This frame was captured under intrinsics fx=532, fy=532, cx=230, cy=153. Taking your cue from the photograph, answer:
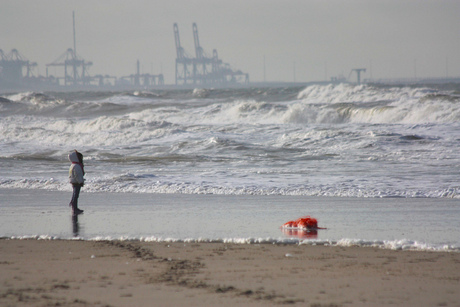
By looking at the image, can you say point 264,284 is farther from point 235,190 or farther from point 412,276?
point 235,190

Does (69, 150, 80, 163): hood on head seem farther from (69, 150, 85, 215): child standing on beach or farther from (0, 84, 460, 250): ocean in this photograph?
(0, 84, 460, 250): ocean

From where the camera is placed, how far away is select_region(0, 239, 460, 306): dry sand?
3.64m

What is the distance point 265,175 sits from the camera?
11.2m

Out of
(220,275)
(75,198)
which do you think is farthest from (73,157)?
(220,275)

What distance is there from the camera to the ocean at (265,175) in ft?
20.7

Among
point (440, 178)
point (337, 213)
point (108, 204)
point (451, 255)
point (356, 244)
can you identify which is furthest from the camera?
point (440, 178)

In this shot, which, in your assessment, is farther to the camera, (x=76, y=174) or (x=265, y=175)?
(x=265, y=175)

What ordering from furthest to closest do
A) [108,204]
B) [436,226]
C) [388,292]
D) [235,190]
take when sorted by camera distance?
[235,190], [108,204], [436,226], [388,292]

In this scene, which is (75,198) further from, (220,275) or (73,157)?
(220,275)

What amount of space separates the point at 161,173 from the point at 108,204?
3.56 meters

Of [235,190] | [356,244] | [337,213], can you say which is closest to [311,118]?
[235,190]

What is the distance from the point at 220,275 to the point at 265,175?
7009mm

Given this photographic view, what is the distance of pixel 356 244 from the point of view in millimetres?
5430

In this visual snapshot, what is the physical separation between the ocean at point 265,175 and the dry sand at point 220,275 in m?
0.54
